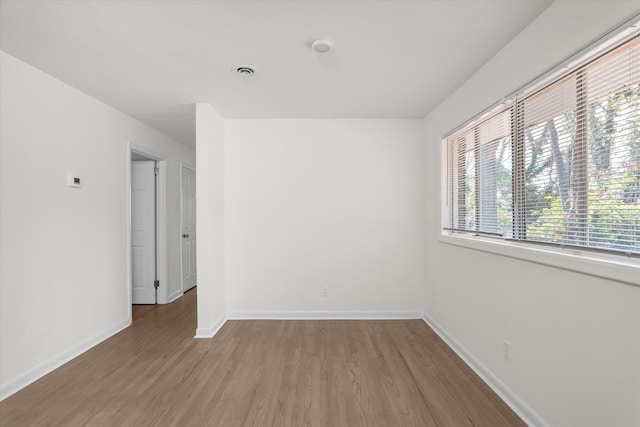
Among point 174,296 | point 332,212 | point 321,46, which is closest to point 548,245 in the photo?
point 321,46

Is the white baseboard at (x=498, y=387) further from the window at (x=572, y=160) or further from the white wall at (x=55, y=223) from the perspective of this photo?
the white wall at (x=55, y=223)

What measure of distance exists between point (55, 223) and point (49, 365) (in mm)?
1173

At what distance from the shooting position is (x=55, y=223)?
247cm

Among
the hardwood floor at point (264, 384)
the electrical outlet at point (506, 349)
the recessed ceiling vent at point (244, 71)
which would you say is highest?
the recessed ceiling vent at point (244, 71)

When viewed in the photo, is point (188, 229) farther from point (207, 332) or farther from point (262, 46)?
point (262, 46)

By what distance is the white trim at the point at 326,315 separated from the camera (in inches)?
141

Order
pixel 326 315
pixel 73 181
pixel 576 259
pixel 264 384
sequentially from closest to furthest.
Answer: pixel 576 259, pixel 264 384, pixel 73 181, pixel 326 315

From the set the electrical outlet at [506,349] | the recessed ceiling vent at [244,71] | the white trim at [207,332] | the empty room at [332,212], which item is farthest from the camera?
the white trim at [207,332]

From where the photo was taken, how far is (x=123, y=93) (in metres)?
2.77

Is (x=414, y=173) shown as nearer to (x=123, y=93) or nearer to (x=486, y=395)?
(x=486, y=395)

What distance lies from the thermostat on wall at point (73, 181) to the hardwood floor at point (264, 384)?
61.9 inches

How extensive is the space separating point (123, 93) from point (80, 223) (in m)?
1.31

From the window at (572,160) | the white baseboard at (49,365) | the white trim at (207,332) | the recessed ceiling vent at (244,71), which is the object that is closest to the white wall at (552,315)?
the window at (572,160)

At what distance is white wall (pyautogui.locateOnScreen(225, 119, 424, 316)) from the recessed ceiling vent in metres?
1.19
